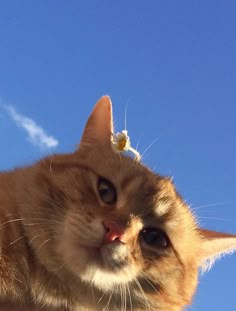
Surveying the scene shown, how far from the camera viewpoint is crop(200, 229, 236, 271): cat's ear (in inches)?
111

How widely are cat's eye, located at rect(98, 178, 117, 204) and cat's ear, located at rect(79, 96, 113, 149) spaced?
406 millimetres

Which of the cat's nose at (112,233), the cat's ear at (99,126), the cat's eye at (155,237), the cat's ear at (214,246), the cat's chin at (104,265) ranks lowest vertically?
the cat's chin at (104,265)

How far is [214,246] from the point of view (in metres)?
2.86

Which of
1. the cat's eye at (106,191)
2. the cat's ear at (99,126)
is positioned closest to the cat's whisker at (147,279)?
the cat's eye at (106,191)

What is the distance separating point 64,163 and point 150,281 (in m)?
0.78

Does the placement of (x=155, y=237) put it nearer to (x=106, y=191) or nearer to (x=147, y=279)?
(x=147, y=279)

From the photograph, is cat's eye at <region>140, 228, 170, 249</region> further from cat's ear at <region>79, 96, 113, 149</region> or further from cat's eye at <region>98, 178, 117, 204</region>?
cat's ear at <region>79, 96, 113, 149</region>

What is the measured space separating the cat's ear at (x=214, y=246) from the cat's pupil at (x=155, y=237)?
0.43 metres

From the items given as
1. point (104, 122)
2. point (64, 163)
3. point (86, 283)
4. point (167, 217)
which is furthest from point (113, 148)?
point (86, 283)

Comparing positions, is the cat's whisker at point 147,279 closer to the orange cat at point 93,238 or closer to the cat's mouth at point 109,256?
the orange cat at point 93,238

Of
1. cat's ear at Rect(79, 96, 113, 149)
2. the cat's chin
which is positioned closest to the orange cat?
the cat's chin

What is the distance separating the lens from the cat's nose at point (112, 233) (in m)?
2.10

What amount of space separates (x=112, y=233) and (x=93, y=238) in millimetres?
89

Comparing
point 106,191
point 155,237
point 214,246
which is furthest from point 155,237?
point 214,246
